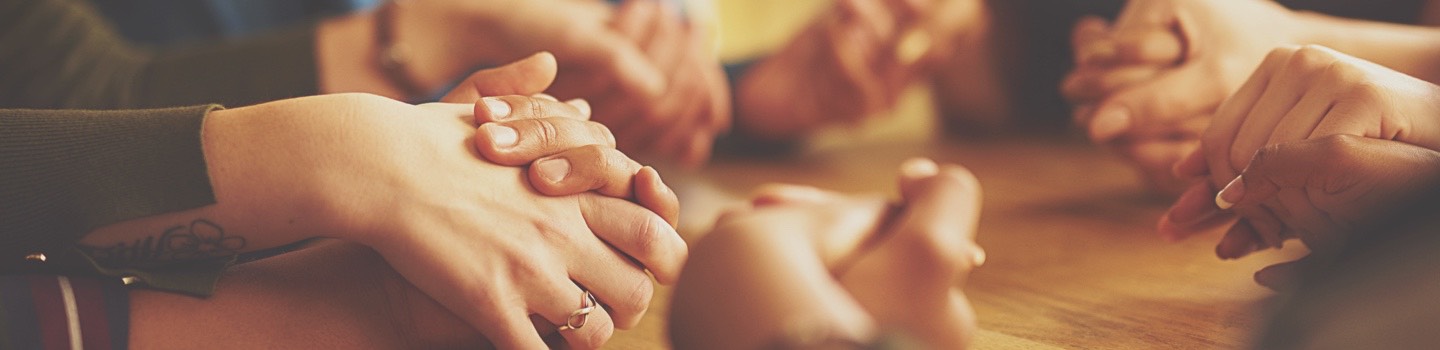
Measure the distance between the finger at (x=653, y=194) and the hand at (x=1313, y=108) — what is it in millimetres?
320

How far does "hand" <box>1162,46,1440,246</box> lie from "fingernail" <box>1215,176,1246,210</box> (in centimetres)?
Result: 1

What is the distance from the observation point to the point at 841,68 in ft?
4.88

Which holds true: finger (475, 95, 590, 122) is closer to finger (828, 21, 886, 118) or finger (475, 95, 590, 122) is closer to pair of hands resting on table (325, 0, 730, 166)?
pair of hands resting on table (325, 0, 730, 166)

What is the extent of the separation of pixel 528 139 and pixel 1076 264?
0.45 m

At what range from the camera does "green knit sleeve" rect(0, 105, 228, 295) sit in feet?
1.66

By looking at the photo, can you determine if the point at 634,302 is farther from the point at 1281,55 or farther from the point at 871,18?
the point at 871,18

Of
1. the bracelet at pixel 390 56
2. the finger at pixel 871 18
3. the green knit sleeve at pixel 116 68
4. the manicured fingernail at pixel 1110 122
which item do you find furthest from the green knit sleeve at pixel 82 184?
the finger at pixel 871 18

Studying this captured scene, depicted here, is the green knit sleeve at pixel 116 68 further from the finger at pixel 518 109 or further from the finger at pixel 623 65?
the finger at pixel 518 109

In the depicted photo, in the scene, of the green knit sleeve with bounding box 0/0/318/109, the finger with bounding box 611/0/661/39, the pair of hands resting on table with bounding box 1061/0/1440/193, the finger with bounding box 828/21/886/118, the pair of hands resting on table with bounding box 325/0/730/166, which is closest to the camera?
the pair of hands resting on table with bounding box 1061/0/1440/193

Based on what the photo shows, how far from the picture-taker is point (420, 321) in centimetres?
57

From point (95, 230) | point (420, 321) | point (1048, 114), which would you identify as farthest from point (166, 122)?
point (1048, 114)

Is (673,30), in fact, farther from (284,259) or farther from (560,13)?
(284,259)

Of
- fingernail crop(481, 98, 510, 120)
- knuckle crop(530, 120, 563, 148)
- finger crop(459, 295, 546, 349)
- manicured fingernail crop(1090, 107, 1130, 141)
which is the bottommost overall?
finger crop(459, 295, 546, 349)

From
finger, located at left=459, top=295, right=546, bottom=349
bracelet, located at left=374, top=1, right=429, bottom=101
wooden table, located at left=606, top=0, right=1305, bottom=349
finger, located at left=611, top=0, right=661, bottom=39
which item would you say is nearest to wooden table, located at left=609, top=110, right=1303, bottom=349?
wooden table, located at left=606, top=0, right=1305, bottom=349
